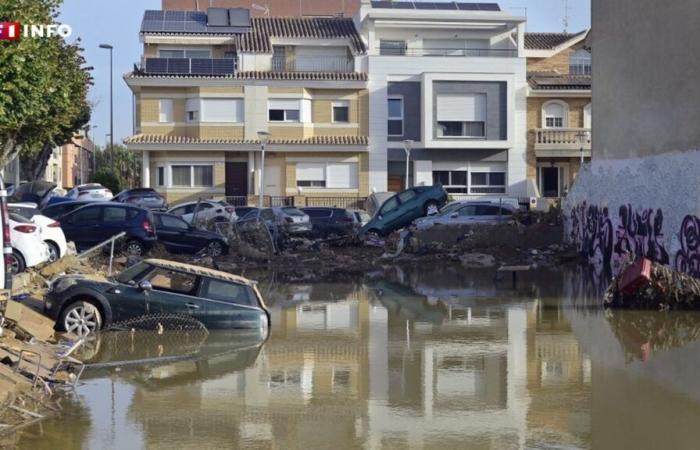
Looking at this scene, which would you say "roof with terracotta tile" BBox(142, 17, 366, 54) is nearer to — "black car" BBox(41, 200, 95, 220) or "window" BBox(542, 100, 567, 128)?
"window" BBox(542, 100, 567, 128)

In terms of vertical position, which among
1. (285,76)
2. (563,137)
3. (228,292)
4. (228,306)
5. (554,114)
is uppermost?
(285,76)

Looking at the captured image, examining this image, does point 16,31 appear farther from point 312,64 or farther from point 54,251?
point 312,64

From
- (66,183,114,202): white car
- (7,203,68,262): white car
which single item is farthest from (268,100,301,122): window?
(7,203,68,262): white car

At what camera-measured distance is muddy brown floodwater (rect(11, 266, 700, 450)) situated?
945 cm

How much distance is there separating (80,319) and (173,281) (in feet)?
4.79

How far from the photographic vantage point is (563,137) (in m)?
49.5

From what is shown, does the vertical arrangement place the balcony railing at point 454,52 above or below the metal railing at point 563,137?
above

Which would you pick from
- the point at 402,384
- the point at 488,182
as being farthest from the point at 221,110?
the point at 402,384

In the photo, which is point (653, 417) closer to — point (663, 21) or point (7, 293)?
point (7, 293)

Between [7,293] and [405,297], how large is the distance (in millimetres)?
9659

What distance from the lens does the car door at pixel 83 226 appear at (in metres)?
26.1

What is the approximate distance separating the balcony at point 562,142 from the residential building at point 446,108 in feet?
2.87

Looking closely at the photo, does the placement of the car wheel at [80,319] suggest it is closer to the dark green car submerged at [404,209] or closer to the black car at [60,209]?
the black car at [60,209]

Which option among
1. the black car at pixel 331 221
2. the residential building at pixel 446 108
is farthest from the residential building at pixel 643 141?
the residential building at pixel 446 108
